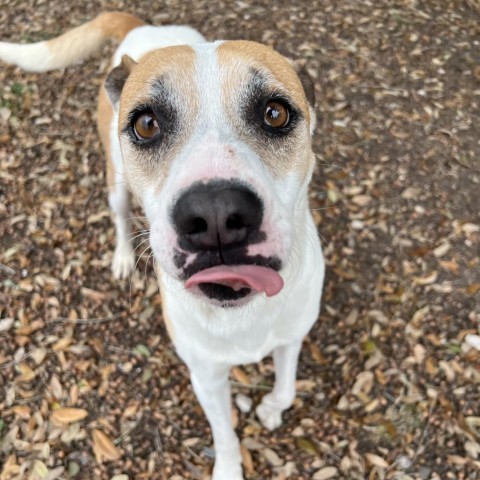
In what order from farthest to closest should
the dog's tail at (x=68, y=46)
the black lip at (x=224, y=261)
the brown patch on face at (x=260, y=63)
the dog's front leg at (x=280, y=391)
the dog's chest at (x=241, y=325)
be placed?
the dog's tail at (x=68, y=46)
the dog's front leg at (x=280, y=391)
the dog's chest at (x=241, y=325)
the brown patch on face at (x=260, y=63)
the black lip at (x=224, y=261)

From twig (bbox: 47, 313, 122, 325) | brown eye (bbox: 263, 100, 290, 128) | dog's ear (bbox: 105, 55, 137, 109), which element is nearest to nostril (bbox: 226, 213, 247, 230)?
brown eye (bbox: 263, 100, 290, 128)

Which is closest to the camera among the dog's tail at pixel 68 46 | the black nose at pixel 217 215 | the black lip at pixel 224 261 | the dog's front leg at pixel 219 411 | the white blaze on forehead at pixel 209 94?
the black nose at pixel 217 215

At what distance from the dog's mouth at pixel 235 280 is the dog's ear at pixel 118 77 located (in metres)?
1.28

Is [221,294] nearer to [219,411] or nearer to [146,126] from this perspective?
[146,126]

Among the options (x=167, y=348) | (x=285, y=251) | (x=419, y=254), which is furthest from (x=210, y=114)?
(x=419, y=254)

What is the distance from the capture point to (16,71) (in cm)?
550

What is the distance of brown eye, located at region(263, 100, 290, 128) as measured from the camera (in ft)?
7.41

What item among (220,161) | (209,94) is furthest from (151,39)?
(220,161)

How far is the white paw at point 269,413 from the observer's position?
3.67 meters

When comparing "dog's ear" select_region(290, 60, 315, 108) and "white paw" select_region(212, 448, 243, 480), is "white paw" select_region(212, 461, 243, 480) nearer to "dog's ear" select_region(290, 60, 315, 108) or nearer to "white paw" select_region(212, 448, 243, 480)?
"white paw" select_region(212, 448, 243, 480)

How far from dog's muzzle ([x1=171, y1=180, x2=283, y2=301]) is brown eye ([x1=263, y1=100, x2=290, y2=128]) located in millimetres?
543

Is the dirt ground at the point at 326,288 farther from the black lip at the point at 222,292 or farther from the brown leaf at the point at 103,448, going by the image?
the black lip at the point at 222,292

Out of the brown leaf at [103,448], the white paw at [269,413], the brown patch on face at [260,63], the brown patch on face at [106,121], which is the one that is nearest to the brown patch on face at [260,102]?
the brown patch on face at [260,63]

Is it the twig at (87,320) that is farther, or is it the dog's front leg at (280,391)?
the twig at (87,320)
